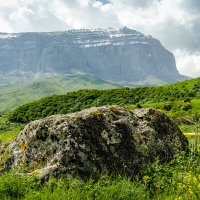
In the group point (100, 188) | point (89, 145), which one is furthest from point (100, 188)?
point (89, 145)

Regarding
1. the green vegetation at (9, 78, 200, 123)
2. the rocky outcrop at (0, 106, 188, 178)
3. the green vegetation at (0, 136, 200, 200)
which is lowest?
the green vegetation at (0, 136, 200, 200)

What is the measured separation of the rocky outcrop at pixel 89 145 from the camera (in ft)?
39.3

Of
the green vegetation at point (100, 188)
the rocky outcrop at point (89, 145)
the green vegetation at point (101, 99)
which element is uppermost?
the green vegetation at point (101, 99)

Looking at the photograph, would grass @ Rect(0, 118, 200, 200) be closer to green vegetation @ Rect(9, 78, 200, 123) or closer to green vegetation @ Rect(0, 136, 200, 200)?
green vegetation @ Rect(0, 136, 200, 200)

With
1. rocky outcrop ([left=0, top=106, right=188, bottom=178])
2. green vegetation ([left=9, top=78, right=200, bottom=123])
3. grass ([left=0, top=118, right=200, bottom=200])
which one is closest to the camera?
grass ([left=0, top=118, right=200, bottom=200])

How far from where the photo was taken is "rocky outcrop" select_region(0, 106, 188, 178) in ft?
39.3

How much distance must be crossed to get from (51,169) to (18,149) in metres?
2.70

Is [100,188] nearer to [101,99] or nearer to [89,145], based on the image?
[89,145]

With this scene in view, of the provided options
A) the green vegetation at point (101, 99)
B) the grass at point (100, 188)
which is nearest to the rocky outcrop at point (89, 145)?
the grass at point (100, 188)

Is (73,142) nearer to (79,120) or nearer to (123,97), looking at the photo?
(79,120)

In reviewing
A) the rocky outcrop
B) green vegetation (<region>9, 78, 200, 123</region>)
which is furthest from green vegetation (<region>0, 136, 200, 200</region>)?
green vegetation (<region>9, 78, 200, 123</region>)

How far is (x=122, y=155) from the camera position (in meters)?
12.9

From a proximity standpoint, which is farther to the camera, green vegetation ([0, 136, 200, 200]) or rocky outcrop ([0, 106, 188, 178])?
rocky outcrop ([0, 106, 188, 178])

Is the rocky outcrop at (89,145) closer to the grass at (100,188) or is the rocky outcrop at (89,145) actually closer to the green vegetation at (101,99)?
the grass at (100,188)
